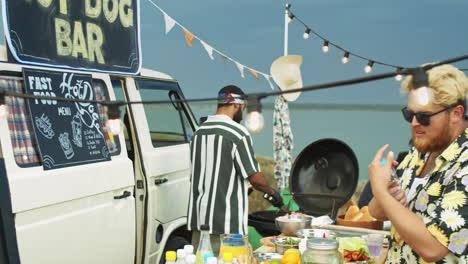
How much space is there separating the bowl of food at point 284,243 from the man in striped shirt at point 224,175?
2.73 feet

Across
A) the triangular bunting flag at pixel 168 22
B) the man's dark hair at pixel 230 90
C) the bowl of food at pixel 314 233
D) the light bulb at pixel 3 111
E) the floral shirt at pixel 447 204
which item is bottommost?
the bowl of food at pixel 314 233

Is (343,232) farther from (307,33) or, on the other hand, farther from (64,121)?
(307,33)

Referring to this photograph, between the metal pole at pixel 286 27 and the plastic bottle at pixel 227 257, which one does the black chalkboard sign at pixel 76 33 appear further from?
the metal pole at pixel 286 27

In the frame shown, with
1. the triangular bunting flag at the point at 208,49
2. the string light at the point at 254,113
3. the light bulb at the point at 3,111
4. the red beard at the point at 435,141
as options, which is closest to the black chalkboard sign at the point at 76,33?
the light bulb at the point at 3,111

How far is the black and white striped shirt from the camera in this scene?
3.81 m

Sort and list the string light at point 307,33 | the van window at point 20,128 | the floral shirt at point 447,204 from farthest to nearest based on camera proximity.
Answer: the string light at point 307,33, the van window at point 20,128, the floral shirt at point 447,204

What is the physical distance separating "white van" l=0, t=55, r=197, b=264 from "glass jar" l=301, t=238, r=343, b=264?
1800 mm

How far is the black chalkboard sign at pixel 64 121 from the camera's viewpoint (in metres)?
3.36

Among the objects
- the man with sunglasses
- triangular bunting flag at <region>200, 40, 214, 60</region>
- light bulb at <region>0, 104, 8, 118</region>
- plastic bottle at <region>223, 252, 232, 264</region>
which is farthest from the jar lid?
triangular bunting flag at <region>200, 40, 214, 60</region>

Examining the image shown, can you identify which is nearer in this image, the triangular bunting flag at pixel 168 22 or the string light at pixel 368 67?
the triangular bunting flag at pixel 168 22

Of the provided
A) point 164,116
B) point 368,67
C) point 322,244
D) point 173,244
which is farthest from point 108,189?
point 368,67

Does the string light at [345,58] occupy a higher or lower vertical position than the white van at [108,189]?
higher

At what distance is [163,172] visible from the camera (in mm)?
4488

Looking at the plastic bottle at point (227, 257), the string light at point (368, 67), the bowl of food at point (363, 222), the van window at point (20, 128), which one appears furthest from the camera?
the string light at point (368, 67)
